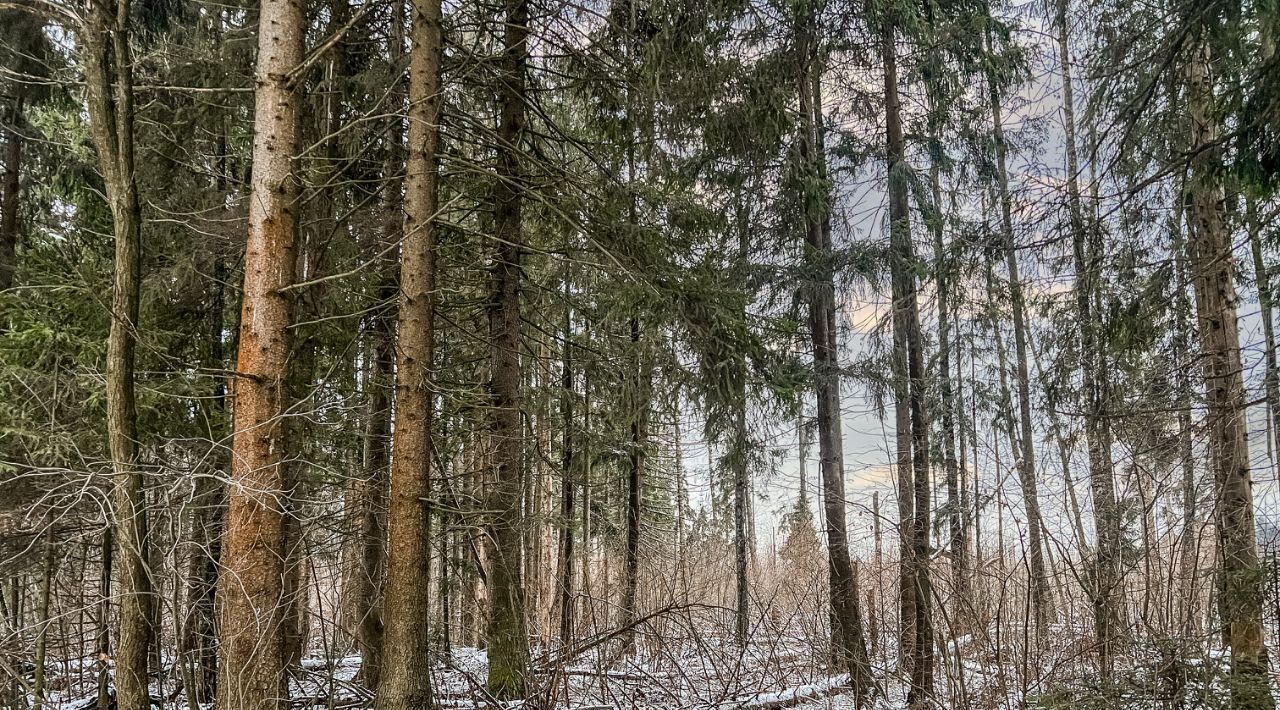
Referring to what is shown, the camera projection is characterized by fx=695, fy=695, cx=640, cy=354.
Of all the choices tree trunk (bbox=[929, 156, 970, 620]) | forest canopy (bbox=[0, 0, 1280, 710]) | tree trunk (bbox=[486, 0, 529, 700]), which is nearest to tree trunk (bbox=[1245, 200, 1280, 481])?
forest canopy (bbox=[0, 0, 1280, 710])

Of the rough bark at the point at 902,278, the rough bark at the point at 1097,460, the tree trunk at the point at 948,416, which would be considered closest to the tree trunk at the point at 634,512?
the rough bark at the point at 902,278

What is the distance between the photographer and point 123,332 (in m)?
3.68

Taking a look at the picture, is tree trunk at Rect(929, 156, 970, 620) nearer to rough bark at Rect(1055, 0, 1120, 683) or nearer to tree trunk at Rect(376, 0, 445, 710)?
→ rough bark at Rect(1055, 0, 1120, 683)

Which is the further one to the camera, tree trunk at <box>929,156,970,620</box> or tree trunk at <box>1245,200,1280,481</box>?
tree trunk at <box>929,156,970,620</box>

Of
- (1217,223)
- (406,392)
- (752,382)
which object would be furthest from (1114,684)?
(406,392)

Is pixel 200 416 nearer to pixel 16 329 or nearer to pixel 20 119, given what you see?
pixel 16 329

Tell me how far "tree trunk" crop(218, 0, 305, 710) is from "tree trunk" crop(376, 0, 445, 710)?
1.87 feet

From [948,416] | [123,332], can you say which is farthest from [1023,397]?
[123,332]

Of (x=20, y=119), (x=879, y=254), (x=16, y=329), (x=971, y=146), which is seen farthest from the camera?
(x=971, y=146)

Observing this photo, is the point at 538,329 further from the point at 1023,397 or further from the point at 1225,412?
the point at 1023,397

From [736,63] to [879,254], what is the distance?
3.63 meters

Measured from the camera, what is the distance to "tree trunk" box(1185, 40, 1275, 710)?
168 inches

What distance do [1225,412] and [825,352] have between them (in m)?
4.30

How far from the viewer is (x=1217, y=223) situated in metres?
6.02
